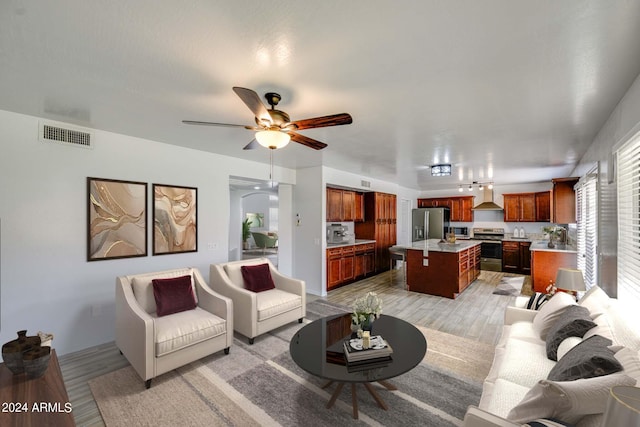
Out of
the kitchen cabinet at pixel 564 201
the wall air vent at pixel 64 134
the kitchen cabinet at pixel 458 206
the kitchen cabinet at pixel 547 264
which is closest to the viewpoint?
the wall air vent at pixel 64 134

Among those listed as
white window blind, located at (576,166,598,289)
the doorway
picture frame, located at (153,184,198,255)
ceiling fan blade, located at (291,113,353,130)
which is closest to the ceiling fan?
ceiling fan blade, located at (291,113,353,130)

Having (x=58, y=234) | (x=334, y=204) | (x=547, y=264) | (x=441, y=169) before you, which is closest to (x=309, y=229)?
(x=334, y=204)

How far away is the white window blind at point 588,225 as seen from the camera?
3.30m

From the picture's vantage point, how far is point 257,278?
146 inches

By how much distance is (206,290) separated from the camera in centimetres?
316

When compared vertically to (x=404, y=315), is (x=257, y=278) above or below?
above

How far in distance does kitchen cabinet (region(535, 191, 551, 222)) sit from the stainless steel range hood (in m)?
0.89

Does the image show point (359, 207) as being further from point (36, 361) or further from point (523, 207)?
point (36, 361)

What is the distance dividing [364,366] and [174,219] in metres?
3.16

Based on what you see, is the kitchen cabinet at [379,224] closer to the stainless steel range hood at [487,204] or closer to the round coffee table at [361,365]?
the stainless steel range hood at [487,204]

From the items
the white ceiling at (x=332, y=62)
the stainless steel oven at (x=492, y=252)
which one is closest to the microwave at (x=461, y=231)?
the stainless steel oven at (x=492, y=252)

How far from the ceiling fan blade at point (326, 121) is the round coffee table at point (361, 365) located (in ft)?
5.92

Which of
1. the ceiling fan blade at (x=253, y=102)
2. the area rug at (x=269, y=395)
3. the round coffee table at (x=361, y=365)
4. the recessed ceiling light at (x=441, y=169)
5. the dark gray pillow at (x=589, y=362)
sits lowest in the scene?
the area rug at (x=269, y=395)

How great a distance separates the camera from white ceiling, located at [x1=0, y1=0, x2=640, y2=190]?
132cm
